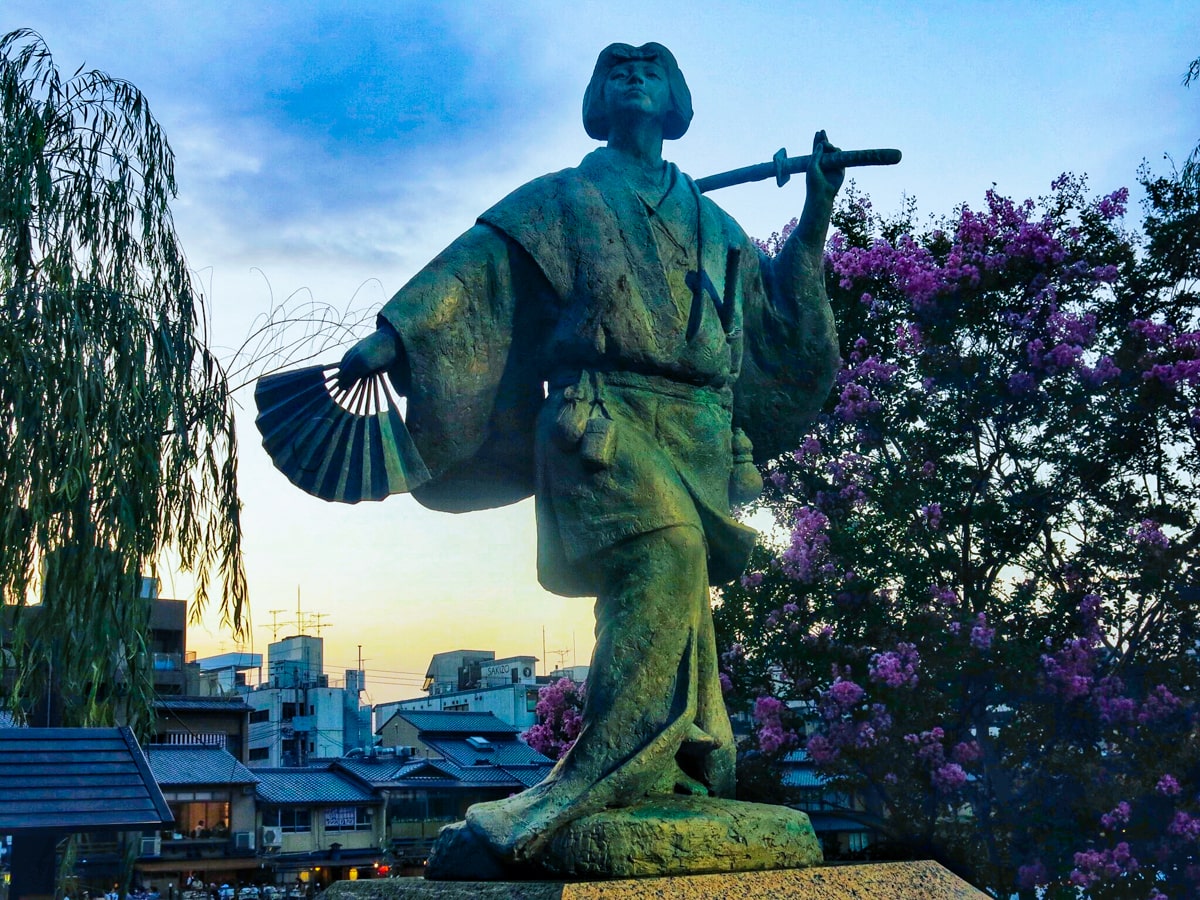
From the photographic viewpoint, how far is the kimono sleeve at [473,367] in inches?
126

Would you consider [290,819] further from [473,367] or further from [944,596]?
[473,367]

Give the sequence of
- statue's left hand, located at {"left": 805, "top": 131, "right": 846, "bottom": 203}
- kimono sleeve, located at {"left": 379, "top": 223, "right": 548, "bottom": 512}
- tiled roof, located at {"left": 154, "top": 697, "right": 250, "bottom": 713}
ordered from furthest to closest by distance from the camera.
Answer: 1. tiled roof, located at {"left": 154, "top": 697, "right": 250, "bottom": 713}
2. statue's left hand, located at {"left": 805, "top": 131, "right": 846, "bottom": 203}
3. kimono sleeve, located at {"left": 379, "top": 223, "right": 548, "bottom": 512}

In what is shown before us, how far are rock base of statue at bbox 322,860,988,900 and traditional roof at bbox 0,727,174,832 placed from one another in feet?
10.8

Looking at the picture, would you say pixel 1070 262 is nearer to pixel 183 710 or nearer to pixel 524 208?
pixel 524 208

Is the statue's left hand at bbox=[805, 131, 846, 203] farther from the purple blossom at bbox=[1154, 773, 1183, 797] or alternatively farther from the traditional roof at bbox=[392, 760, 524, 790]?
the traditional roof at bbox=[392, 760, 524, 790]

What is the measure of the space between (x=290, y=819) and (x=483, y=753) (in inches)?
256

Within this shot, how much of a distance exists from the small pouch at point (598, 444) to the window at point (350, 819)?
34.2 metres

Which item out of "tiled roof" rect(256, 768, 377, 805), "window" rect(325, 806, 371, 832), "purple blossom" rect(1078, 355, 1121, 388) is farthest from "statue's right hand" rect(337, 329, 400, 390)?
"window" rect(325, 806, 371, 832)

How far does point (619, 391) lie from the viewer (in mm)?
3186

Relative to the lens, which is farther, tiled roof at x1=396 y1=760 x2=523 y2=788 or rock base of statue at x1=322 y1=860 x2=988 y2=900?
tiled roof at x1=396 y1=760 x2=523 y2=788

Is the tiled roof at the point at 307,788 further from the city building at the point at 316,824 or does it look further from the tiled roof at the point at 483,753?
the tiled roof at the point at 483,753

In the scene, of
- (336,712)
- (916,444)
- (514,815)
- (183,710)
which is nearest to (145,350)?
(514,815)

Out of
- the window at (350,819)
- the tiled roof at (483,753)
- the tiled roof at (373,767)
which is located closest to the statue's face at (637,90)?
the tiled roof at (373,767)

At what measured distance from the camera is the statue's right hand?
3.09 metres
